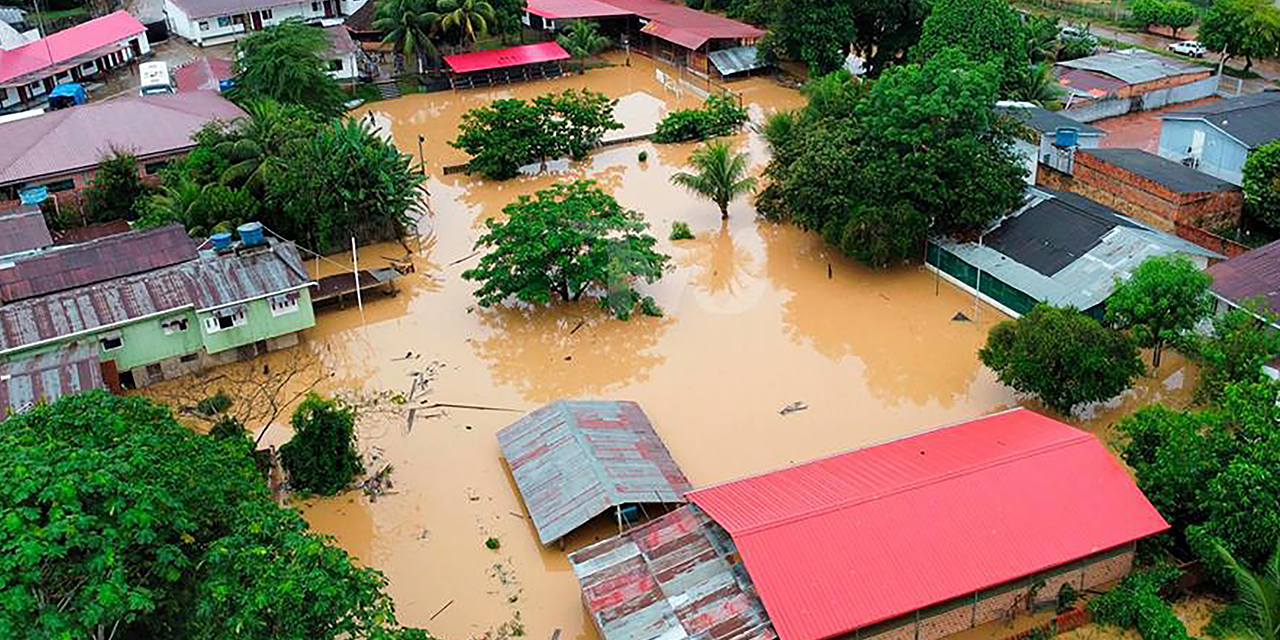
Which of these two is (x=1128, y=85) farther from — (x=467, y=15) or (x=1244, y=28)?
(x=467, y=15)

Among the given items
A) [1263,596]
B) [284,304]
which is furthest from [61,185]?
[1263,596]

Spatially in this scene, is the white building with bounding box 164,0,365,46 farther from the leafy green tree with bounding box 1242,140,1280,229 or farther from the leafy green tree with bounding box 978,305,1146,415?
the leafy green tree with bounding box 1242,140,1280,229

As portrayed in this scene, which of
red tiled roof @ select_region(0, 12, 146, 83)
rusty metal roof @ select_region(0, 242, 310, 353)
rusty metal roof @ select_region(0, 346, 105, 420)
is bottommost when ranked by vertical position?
rusty metal roof @ select_region(0, 346, 105, 420)

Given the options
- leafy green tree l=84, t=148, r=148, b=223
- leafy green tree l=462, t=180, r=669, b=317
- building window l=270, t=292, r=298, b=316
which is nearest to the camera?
building window l=270, t=292, r=298, b=316

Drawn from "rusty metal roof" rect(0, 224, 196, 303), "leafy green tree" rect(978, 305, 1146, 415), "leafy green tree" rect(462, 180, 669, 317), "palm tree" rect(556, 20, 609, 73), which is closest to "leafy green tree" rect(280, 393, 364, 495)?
"leafy green tree" rect(462, 180, 669, 317)

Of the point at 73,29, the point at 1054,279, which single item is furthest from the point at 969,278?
the point at 73,29

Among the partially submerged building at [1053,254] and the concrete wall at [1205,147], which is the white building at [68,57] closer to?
the partially submerged building at [1053,254]

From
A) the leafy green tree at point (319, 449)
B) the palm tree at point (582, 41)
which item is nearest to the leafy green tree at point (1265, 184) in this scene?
the leafy green tree at point (319, 449)

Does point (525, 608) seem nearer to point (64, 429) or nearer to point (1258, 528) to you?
point (64, 429)
